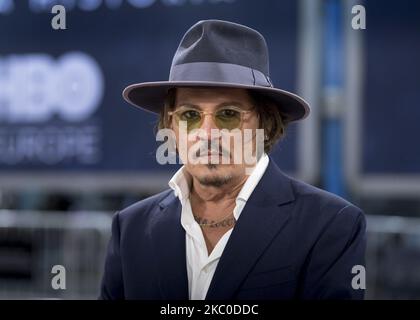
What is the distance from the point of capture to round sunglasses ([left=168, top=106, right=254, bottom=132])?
137 cm

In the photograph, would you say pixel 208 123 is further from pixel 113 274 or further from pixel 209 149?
pixel 113 274

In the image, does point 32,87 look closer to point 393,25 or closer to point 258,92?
point 393,25

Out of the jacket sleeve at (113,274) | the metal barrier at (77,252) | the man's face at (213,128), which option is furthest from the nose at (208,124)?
the metal barrier at (77,252)

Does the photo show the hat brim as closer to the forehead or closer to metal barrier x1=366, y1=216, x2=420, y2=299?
the forehead

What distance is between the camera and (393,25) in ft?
7.58

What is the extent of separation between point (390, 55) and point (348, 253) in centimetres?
130

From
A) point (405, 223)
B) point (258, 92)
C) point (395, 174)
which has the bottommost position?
point (405, 223)

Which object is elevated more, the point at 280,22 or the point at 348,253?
the point at 280,22

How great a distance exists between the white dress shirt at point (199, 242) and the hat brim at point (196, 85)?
0.11m

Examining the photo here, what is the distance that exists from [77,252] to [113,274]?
278 cm

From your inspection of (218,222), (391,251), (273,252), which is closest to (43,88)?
(218,222)

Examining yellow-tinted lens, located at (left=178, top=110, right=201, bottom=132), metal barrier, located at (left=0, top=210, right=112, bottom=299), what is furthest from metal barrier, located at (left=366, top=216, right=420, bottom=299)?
yellow-tinted lens, located at (left=178, top=110, right=201, bottom=132)

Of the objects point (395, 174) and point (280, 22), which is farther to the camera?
point (395, 174)
